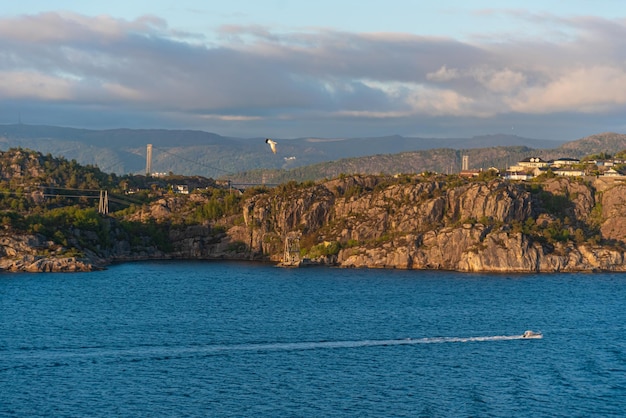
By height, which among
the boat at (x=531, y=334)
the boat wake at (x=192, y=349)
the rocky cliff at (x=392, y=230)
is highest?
the rocky cliff at (x=392, y=230)

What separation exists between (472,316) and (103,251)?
7774 centimetres

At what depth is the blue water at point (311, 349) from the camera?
192ft

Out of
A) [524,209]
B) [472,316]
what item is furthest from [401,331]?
[524,209]

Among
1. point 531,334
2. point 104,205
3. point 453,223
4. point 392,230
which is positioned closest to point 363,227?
point 392,230

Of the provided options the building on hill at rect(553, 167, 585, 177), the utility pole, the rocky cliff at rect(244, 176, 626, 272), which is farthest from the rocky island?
the building on hill at rect(553, 167, 585, 177)

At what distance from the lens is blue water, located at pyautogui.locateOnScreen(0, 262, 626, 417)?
5859cm

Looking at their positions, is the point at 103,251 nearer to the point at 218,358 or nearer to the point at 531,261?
the point at 531,261

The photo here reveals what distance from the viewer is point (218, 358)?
7031 cm

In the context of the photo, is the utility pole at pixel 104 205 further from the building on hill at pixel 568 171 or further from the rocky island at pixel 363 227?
the building on hill at pixel 568 171

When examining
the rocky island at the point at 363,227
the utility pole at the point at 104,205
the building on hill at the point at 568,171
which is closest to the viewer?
the rocky island at the point at 363,227

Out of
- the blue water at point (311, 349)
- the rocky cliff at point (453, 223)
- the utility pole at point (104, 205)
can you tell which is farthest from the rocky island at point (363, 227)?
the blue water at point (311, 349)

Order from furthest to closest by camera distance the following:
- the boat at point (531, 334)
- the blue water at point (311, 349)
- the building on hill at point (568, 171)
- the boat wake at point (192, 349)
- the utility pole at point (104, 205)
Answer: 1. the utility pole at point (104, 205)
2. the building on hill at point (568, 171)
3. the boat at point (531, 334)
4. the boat wake at point (192, 349)
5. the blue water at point (311, 349)

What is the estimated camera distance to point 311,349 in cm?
7381

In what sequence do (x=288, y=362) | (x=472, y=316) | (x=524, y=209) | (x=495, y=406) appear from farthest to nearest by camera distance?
(x=524, y=209)
(x=472, y=316)
(x=288, y=362)
(x=495, y=406)
